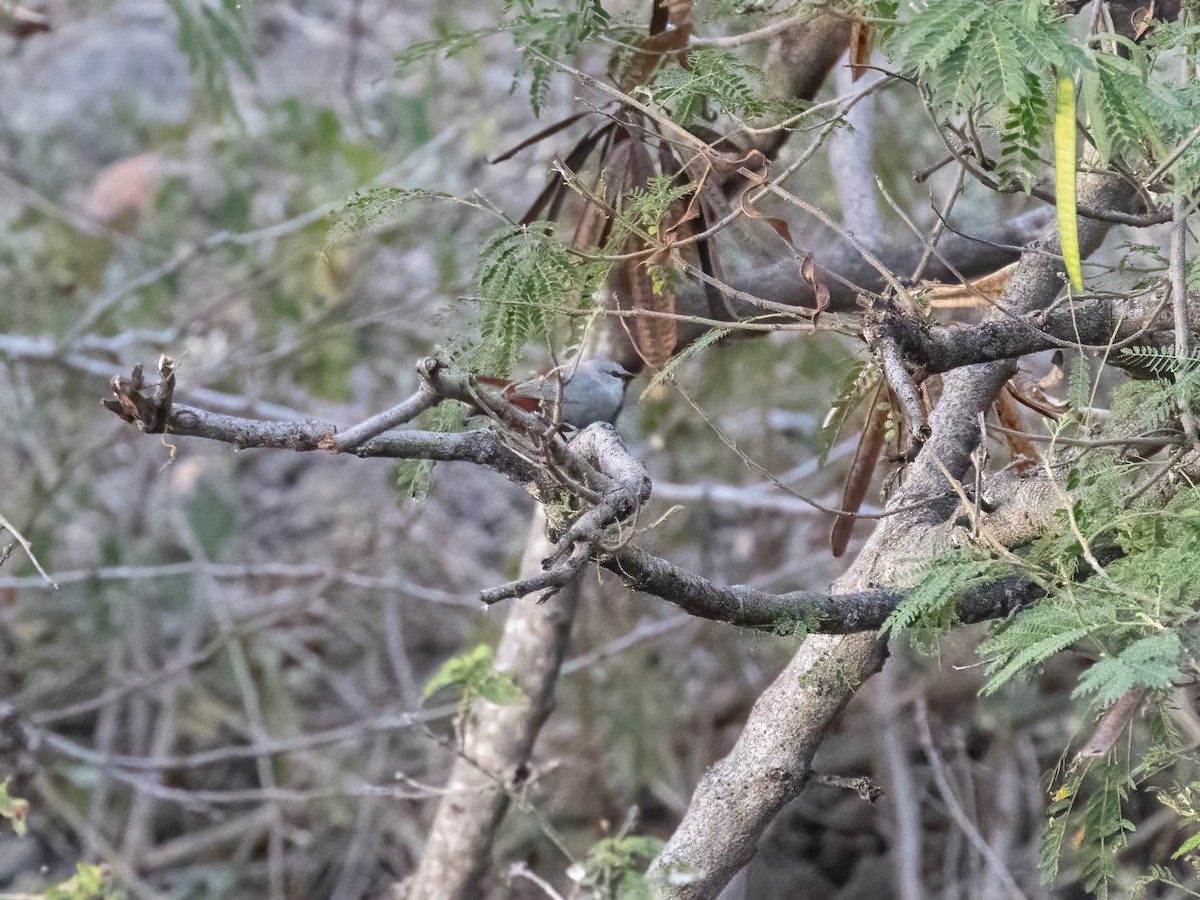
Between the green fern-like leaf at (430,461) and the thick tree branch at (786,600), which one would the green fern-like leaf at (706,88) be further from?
the thick tree branch at (786,600)

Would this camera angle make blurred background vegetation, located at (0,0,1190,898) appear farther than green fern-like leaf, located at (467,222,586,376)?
Yes

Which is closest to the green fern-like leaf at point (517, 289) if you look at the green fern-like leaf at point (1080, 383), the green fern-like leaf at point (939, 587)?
the green fern-like leaf at point (939, 587)

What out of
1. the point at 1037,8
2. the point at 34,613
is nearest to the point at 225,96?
the point at 1037,8

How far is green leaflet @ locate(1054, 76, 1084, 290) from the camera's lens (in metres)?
1.06

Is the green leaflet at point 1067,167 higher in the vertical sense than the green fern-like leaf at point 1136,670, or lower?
higher

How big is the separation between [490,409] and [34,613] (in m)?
3.82

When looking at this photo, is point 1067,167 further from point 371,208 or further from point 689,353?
point 371,208

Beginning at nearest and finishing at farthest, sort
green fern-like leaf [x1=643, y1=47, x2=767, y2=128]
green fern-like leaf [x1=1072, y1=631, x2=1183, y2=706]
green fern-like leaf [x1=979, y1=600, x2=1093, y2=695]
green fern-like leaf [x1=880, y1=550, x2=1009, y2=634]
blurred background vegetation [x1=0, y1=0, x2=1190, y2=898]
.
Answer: green fern-like leaf [x1=1072, y1=631, x2=1183, y2=706]
green fern-like leaf [x1=979, y1=600, x2=1093, y2=695]
green fern-like leaf [x1=880, y1=550, x2=1009, y2=634]
green fern-like leaf [x1=643, y1=47, x2=767, y2=128]
blurred background vegetation [x1=0, y1=0, x2=1190, y2=898]

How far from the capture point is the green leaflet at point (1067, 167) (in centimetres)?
106

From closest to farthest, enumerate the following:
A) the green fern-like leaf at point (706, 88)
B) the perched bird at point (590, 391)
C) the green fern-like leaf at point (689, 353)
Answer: the green fern-like leaf at point (689, 353) → the green fern-like leaf at point (706, 88) → the perched bird at point (590, 391)

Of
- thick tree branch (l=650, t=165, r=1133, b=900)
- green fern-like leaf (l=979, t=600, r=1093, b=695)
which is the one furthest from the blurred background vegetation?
green fern-like leaf (l=979, t=600, r=1093, b=695)

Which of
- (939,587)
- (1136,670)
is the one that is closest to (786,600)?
(939,587)

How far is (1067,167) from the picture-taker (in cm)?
108

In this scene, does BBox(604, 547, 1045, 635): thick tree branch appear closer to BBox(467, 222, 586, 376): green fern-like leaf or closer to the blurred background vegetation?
BBox(467, 222, 586, 376): green fern-like leaf
